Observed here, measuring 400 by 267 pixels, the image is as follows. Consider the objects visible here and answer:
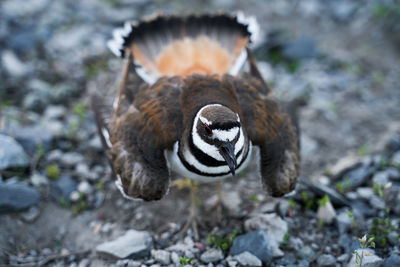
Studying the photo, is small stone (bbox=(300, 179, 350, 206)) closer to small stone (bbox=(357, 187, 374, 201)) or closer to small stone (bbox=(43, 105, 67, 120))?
small stone (bbox=(357, 187, 374, 201))

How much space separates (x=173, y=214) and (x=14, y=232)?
64.6 inches

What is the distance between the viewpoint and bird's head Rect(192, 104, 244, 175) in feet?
10.4

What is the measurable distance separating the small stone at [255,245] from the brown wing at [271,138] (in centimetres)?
44

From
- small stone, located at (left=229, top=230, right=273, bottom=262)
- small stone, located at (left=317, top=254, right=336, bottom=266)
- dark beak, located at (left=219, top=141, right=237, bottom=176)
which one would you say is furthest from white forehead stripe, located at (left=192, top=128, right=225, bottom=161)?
small stone, located at (left=317, top=254, right=336, bottom=266)

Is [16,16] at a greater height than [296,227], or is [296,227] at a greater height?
[16,16]

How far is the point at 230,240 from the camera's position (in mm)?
3725

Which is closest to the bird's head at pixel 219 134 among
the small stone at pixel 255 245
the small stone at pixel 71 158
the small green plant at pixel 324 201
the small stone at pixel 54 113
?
the small stone at pixel 255 245

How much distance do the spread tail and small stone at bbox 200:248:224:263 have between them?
2.04m

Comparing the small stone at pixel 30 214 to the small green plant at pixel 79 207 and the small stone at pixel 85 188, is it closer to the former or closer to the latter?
the small green plant at pixel 79 207

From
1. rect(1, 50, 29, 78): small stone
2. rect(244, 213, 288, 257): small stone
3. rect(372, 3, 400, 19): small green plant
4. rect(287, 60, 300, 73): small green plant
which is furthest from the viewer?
rect(372, 3, 400, 19): small green plant

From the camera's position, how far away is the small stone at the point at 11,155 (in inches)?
165

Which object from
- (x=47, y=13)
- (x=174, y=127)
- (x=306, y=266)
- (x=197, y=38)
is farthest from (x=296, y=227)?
(x=47, y=13)

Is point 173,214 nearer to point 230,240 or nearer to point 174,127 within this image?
point 230,240

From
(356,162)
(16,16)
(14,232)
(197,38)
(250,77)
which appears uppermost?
(16,16)
